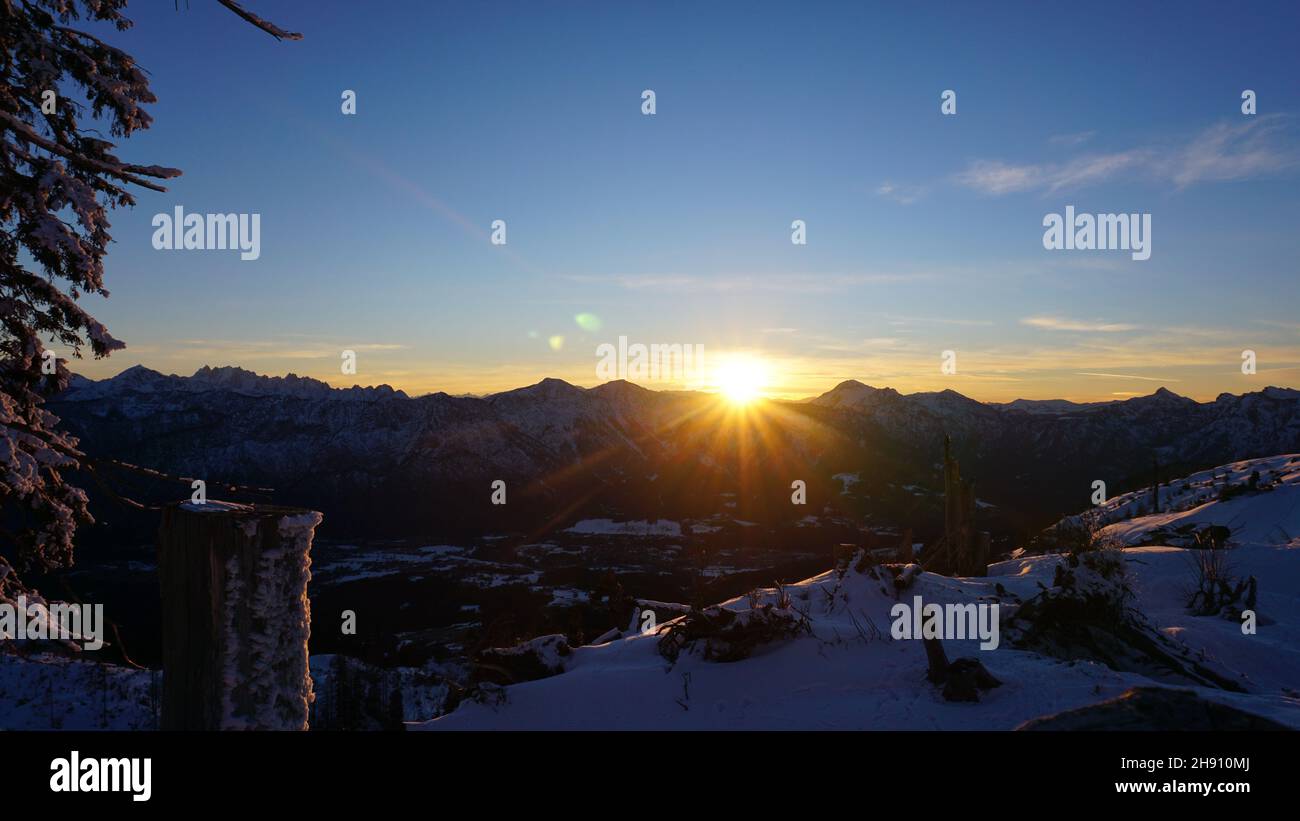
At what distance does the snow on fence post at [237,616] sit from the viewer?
244cm

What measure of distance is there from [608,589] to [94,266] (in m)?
9.69

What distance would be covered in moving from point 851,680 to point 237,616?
645cm

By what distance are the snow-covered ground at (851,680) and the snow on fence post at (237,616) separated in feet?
16.3

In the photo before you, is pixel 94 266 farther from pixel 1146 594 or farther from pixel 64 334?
pixel 1146 594

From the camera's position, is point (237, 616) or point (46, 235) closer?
point (237, 616)

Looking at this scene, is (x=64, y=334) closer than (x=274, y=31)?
No

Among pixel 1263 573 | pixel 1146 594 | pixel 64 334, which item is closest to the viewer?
pixel 64 334

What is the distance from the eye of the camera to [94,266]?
760 cm

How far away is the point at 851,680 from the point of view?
745cm

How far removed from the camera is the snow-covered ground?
636 centimetres

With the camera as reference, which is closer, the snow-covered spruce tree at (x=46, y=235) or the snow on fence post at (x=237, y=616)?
the snow on fence post at (x=237, y=616)

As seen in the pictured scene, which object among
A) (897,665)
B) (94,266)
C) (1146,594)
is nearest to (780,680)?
(897,665)

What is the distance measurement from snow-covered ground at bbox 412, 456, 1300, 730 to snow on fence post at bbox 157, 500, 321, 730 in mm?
4965
